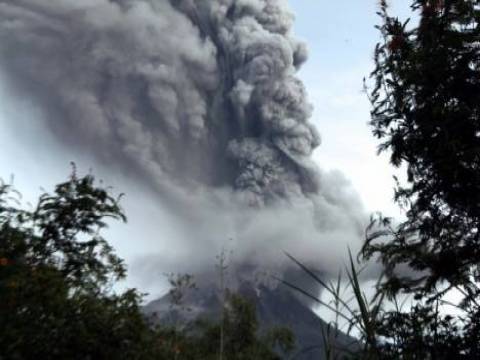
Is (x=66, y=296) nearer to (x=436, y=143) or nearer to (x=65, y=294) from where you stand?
(x=65, y=294)

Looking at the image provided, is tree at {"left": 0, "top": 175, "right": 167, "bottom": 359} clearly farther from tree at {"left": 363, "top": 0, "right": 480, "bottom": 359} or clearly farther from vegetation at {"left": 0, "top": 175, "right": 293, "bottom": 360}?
tree at {"left": 363, "top": 0, "right": 480, "bottom": 359}

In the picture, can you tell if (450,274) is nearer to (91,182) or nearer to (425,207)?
(425,207)

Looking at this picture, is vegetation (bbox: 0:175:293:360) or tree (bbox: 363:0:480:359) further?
tree (bbox: 363:0:480:359)

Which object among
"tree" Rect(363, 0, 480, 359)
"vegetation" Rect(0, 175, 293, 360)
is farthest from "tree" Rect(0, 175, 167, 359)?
"tree" Rect(363, 0, 480, 359)

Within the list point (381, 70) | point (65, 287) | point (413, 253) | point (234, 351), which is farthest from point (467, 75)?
point (234, 351)

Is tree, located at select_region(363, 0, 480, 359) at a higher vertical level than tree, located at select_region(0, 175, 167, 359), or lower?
higher

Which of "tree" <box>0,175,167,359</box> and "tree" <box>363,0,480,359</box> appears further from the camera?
"tree" <box>363,0,480,359</box>

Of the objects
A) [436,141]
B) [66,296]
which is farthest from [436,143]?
[66,296]

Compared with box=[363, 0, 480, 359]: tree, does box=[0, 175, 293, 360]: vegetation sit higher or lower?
lower

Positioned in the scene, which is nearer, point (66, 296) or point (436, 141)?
point (66, 296)

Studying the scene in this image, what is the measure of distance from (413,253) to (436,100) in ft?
14.0

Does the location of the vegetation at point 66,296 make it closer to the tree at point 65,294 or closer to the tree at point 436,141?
the tree at point 65,294

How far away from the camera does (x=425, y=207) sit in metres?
14.6

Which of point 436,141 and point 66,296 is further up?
point 436,141
